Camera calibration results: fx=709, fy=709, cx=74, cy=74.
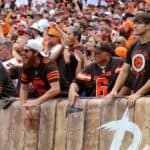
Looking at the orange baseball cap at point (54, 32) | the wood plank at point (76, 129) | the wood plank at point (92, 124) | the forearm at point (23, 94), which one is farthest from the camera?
the orange baseball cap at point (54, 32)

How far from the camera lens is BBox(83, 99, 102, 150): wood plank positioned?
7.68 meters

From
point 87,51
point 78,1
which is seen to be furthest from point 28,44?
point 78,1

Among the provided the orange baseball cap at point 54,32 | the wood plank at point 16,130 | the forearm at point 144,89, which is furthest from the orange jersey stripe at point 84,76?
the orange baseball cap at point 54,32

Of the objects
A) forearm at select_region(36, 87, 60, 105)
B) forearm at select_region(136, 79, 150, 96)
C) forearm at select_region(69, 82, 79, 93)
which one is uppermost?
forearm at select_region(136, 79, 150, 96)

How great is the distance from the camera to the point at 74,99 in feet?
26.4

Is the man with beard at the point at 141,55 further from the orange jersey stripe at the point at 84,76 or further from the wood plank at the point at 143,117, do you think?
the orange jersey stripe at the point at 84,76

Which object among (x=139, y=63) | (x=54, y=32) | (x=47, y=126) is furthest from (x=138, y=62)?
(x=54, y=32)

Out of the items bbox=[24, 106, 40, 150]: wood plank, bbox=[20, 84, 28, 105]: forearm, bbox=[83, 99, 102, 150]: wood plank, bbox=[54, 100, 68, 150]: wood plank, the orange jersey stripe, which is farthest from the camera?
bbox=[20, 84, 28, 105]: forearm

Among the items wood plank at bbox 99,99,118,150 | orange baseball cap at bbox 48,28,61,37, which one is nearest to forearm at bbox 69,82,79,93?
wood plank at bbox 99,99,118,150

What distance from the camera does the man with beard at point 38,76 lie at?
841 centimetres

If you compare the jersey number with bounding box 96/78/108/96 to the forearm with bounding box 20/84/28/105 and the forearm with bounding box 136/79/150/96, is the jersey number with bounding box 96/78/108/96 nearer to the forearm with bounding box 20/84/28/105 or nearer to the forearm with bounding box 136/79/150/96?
the forearm with bounding box 20/84/28/105

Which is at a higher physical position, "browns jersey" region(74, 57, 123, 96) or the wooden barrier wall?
"browns jersey" region(74, 57, 123, 96)

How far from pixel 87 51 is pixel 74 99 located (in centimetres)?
298

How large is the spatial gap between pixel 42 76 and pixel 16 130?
32.6 inches
